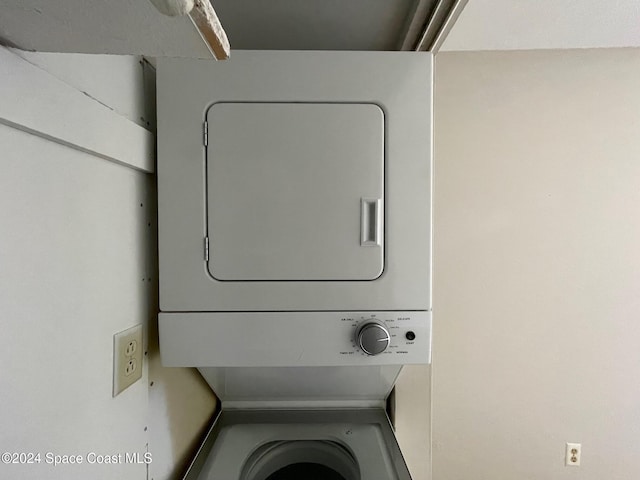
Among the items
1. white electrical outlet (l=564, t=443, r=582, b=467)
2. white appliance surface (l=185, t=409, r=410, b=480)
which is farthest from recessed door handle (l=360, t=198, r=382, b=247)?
white electrical outlet (l=564, t=443, r=582, b=467)

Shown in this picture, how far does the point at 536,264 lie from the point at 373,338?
157cm

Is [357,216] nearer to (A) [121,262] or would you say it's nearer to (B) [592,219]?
(A) [121,262]

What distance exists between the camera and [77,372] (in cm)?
84

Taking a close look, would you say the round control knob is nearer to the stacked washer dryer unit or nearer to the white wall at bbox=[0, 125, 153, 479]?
the stacked washer dryer unit

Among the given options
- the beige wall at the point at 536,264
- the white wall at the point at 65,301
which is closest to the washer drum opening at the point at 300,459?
the white wall at the point at 65,301

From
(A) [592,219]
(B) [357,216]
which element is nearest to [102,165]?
(B) [357,216]

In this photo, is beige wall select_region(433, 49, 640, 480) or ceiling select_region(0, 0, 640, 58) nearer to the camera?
ceiling select_region(0, 0, 640, 58)

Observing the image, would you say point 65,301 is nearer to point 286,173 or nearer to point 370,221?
point 286,173

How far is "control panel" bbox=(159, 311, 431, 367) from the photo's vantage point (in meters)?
1.14

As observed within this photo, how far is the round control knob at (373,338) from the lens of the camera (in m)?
1.12

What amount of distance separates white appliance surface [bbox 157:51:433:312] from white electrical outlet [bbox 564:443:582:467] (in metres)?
2.06

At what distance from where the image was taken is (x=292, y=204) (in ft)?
3.74

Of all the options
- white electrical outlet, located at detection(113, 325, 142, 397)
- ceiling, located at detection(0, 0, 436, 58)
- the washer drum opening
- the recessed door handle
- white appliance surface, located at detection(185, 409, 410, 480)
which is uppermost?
ceiling, located at detection(0, 0, 436, 58)

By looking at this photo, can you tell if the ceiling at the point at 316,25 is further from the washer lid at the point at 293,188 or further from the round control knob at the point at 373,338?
the round control knob at the point at 373,338
